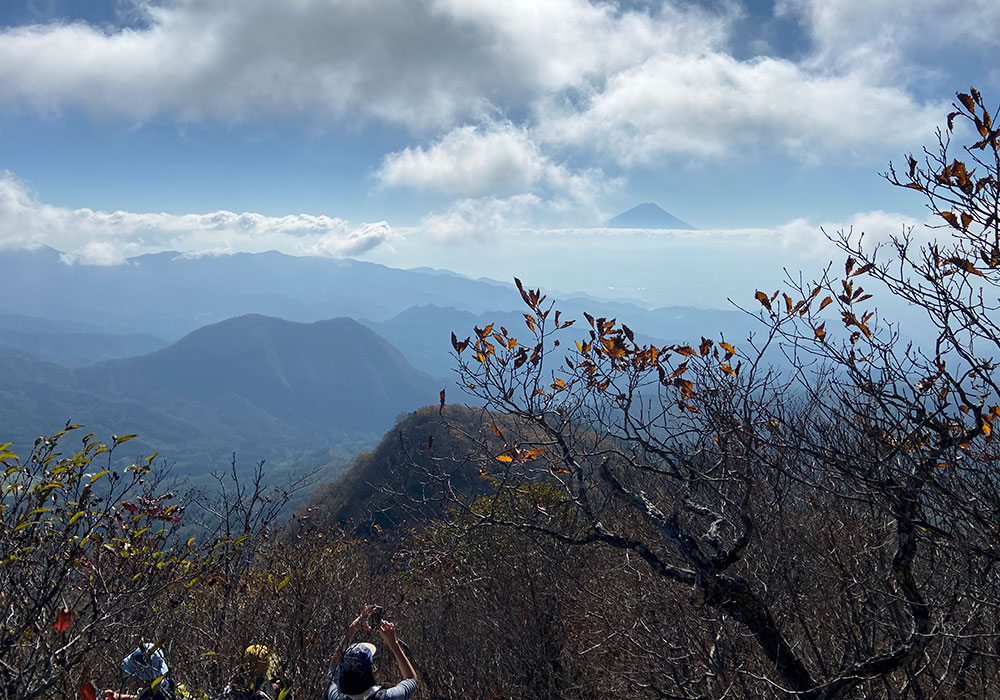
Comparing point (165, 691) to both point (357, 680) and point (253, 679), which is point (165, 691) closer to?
point (253, 679)

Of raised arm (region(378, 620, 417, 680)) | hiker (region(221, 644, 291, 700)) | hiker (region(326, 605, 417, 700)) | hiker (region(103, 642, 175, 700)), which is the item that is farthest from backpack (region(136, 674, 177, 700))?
raised arm (region(378, 620, 417, 680))

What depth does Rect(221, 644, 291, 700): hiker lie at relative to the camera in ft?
14.6

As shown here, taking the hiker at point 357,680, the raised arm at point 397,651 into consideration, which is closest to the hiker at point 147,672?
the hiker at point 357,680

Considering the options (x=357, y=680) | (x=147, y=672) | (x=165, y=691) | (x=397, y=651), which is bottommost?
(x=397, y=651)

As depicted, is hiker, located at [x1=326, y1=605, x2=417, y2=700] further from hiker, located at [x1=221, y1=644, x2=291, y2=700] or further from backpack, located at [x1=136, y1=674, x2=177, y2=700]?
backpack, located at [x1=136, y1=674, x2=177, y2=700]

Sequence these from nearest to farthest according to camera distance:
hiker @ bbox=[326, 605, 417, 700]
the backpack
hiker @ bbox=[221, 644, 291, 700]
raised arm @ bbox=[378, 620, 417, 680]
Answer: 1. the backpack
2. hiker @ bbox=[221, 644, 291, 700]
3. hiker @ bbox=[326, 605, 417, 700]
4. raised arm @ bbox=[378, 620, 417, 680]

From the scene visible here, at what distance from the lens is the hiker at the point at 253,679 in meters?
4.45

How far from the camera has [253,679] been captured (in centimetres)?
463

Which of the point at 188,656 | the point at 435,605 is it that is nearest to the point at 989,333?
the point at 188,656

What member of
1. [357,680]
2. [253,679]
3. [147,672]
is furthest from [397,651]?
[147,672]

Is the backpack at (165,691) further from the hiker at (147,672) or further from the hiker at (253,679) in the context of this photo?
the hiker at (253,679)

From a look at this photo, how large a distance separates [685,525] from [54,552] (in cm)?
636

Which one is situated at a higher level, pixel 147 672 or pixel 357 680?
pixel 147 672

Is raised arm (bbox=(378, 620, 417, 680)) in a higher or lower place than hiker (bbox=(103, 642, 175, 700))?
lower
